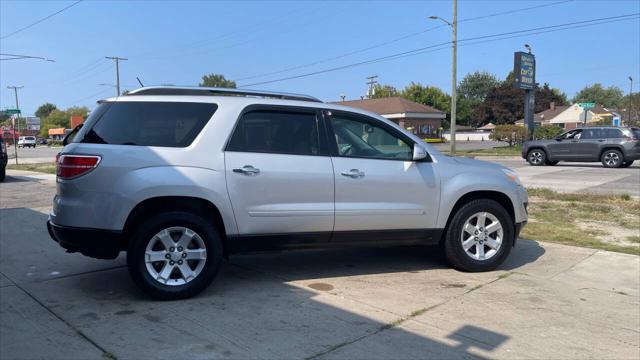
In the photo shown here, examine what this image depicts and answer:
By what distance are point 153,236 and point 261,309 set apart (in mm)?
1124

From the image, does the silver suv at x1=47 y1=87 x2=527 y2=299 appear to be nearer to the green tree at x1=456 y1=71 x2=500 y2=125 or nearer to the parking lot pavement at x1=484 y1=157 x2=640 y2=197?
the parking lot pavement at x1=484 y1=157 x2=640 y2=197

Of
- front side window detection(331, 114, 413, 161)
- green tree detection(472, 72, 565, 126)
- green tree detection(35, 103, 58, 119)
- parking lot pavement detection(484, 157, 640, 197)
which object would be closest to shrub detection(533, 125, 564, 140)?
parking lot pavement detection(484, 157, 640, 197)

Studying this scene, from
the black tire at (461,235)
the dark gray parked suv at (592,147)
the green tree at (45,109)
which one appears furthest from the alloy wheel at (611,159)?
the green tree at (45,109)

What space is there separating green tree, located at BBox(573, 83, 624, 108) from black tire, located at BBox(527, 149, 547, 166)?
10781cm

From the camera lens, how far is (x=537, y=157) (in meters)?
22.2

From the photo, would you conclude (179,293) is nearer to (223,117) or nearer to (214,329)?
(214,329)

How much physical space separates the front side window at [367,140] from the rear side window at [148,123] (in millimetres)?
1304

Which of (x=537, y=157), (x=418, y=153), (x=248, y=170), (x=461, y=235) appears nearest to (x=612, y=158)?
(x=537, y=157)

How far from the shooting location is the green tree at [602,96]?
11775cm

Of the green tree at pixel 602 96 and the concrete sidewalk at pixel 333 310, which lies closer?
the concrete sidewalk at pixel 333 310

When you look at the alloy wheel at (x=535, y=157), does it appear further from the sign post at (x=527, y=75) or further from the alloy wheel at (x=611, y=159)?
the sign post at (x=527, y=75)

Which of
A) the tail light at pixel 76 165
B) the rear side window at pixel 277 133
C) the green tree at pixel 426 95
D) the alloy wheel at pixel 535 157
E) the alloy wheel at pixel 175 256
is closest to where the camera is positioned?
the tail light at pixel 76 165

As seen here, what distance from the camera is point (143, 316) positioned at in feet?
13.7

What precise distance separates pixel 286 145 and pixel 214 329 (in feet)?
6.08
